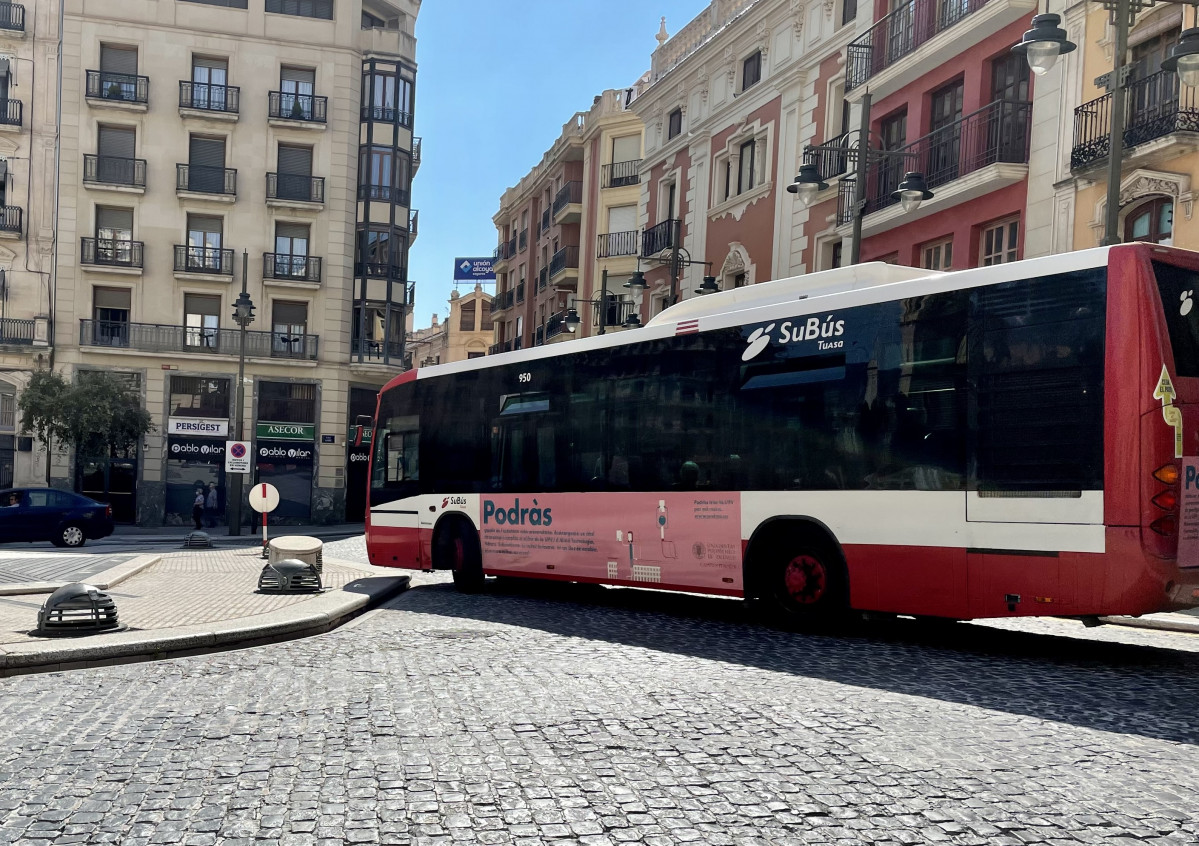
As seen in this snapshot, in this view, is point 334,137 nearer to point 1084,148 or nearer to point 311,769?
point 1084,148

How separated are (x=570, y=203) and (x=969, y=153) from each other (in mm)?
32081

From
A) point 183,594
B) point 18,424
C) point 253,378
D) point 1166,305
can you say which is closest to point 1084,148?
point 1166,305

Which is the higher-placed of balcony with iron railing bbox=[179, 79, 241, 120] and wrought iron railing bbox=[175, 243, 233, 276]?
balcony with iron railing bbox=[179, 79, 241, 120]

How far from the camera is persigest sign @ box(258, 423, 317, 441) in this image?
42094 mm

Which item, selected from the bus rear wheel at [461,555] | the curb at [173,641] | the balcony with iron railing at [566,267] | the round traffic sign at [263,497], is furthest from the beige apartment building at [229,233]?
the curb at [173,641]

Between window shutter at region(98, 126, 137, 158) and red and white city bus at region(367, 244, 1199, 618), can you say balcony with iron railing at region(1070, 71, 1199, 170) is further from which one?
window shutter at region(98, 126, 137, 158)

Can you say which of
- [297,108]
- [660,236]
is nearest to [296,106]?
[297,108]

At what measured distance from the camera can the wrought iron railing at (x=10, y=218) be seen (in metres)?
40.7

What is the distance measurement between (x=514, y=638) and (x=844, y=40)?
771 inches

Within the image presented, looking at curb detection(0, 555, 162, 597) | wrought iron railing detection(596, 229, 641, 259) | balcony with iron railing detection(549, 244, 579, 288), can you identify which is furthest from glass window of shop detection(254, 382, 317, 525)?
curb detection(0, 555, 162, 597)

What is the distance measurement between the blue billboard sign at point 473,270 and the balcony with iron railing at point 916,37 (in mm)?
61887

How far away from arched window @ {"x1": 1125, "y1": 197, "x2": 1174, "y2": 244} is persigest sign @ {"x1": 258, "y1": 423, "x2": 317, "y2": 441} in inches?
1220

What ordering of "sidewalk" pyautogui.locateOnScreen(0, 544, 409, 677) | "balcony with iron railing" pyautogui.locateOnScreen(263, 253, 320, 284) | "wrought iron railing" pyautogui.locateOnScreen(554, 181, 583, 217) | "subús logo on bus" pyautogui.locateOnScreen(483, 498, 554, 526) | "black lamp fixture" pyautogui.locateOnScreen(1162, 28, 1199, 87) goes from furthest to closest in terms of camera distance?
"wrought iron railing" pyautogui.locateOnScreen(554, 181, 583, 217) → "balcony with iron railing" pyautogui.locateOnScreen(263, 253, 320, 284) → "subús logo on bus" pyautogui.locateOnScreen(483, 498, 554, 526) → "black lamp fixture" pyautogui.locateOnScreen(1162, 28, 1199, 87) → "sidewalk" pyautogui.locateOnScreen(0, 544, 409, 677)

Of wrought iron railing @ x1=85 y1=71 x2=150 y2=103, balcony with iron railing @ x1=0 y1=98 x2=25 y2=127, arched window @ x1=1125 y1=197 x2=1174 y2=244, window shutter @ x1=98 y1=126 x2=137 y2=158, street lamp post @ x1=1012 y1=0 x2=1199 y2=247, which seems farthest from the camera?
window shutter @ x1=98 y1=126 x2=137 y2=158
